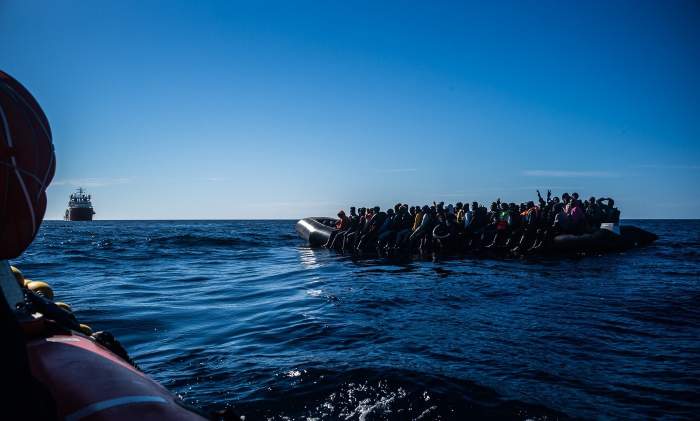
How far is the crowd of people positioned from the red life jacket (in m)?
18.7

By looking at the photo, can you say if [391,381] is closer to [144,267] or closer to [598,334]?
[598,334]

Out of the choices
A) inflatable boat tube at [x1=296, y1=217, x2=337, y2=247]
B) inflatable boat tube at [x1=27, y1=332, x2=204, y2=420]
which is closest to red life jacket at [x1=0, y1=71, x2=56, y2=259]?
inflatable boat tube at [x1=27, y1=332, x2=204, y2=420]

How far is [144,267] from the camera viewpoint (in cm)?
1670

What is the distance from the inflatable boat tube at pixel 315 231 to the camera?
81.1 ft

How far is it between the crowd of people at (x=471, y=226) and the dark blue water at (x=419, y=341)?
6113 mm

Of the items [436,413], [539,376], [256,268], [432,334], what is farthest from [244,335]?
[256,268]

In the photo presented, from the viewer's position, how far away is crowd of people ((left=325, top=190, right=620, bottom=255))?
1895 cm

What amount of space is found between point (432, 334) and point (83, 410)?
532 cm

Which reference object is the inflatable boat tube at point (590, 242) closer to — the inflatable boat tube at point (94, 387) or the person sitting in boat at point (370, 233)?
the person sitting in boat at point (370, 233)

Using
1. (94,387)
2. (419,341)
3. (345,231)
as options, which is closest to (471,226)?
(345,231)

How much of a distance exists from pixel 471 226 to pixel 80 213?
4048 inches

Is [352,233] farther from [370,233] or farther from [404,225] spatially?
[404,225]

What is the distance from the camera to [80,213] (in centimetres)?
9719

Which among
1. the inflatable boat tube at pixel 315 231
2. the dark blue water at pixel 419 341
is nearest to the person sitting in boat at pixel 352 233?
the inflatable boat tube at pixel 315 231
